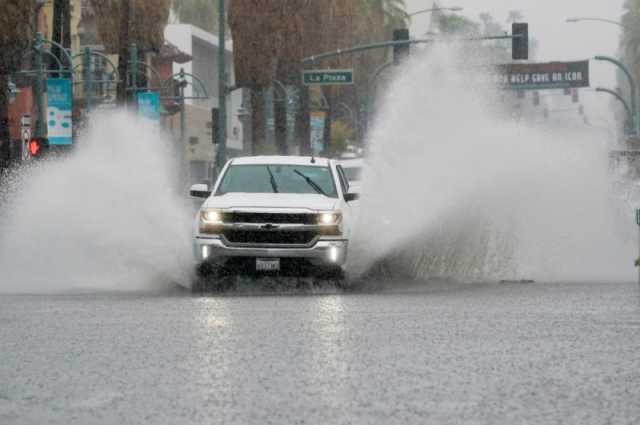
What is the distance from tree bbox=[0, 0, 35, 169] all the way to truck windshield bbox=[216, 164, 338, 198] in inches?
877

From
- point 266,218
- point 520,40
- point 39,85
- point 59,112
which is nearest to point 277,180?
point 266,218

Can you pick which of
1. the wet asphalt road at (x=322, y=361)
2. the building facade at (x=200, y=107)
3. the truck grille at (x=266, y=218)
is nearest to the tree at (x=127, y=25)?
the truck grille at (x=266, y=218)

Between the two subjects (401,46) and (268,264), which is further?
(401,46)

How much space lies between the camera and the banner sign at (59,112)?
163 ft

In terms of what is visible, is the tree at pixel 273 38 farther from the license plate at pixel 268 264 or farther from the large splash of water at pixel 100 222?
the license plate at pixel 268 264

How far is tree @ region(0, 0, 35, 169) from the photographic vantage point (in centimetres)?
4425

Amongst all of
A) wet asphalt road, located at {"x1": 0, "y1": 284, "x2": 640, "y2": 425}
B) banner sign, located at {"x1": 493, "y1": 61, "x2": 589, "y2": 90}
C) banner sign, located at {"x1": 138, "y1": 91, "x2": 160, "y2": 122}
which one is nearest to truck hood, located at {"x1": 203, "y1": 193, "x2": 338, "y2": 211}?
wet asphalt road, located at {"x1": 0, "y1": 284, "x2": 640, "y2": 425}

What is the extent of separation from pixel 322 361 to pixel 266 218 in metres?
8.92

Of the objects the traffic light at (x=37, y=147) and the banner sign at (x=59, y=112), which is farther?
the banner sign at (x=59, y=112)

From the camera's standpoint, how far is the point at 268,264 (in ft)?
70.5

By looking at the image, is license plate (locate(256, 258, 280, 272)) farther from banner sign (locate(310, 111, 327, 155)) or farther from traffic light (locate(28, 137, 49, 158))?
banner sign (locate(310, 111, 327, 155))

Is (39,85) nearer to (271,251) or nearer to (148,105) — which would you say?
(148,105)

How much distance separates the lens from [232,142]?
110m

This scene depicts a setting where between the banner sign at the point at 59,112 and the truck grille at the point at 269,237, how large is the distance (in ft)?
94.1
